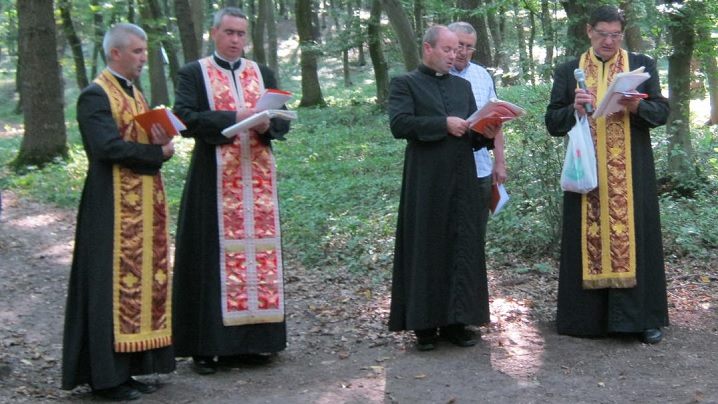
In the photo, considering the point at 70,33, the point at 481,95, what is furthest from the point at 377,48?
the point at 481,95

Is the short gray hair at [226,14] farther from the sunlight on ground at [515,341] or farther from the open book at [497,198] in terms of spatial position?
the sunlight on ground at [515,341]

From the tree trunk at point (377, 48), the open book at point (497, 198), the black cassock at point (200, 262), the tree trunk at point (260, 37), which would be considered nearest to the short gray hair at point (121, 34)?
the black cassock at point (200, 262)

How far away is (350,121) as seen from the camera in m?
20.9

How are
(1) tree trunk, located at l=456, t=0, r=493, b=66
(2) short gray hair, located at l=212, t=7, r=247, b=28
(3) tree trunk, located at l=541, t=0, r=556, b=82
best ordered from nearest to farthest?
(2) short gray hair, located at l=212, t=7, r=247, b=28 < (3) tree trunk, located at l=541, t=0, r=556, b=82 < (1) tree trunk, located at l=456, t=0, r=493, b=66

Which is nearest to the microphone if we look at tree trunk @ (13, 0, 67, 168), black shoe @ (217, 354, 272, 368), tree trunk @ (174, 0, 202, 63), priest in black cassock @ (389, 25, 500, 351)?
priest in black cassock @ (389, 25, 500, 351)

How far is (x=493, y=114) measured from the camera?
18.9 ft

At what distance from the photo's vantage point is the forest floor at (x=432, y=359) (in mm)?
5270

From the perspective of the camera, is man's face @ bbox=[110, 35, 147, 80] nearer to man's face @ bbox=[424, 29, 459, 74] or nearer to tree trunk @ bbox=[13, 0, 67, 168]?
man's face @ bbox=[424, 29, 459, 74]

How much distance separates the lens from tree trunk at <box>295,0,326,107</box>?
2314cm

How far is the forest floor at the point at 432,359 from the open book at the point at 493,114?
161 cm

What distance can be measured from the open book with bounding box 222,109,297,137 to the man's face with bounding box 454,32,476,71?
1647 mm

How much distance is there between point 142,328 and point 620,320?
11.0 feet

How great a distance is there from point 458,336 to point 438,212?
0.94 meters

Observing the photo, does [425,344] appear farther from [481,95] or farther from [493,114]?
[481,95]
